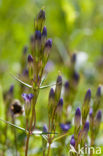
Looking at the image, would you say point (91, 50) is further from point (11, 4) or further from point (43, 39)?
point (43, 39)

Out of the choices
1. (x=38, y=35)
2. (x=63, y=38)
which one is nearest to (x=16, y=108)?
(x=38, y=35)

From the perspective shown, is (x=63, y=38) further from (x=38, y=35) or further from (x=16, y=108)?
(x=38, y=35)

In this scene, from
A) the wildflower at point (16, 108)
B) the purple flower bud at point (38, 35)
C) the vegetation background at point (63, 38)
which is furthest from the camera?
the vegetation background at point (63, 38)

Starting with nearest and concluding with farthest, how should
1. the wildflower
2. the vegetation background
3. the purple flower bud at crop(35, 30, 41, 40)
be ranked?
the purple flower bud at crop(35, 30, 41, 40)
the wildflower
the vegetation background

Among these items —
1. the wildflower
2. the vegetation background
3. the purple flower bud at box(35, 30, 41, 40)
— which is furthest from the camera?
the vegetation background

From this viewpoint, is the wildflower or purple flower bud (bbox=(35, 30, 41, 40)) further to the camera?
the wildflower

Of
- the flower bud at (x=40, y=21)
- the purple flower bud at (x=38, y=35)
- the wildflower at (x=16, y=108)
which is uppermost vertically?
the flower bud at (x=40, y=21)

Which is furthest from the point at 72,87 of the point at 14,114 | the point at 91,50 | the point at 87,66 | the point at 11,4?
the point at 91,50

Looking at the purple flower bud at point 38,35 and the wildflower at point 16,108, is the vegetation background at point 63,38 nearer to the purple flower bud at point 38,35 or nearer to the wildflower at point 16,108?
the wildflower at point 16,108

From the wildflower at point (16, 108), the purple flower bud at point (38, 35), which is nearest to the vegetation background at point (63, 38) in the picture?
the wildflower at point (16, 108)

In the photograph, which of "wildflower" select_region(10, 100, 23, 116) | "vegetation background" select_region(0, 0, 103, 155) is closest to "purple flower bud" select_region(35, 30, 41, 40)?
"wildflower" select_region(10, 100, 23, 116)

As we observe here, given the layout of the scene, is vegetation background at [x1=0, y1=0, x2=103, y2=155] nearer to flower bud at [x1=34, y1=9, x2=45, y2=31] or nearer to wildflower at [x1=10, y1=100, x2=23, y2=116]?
wildflower at [x1=10, y1=100, x2=23, y2=116]
